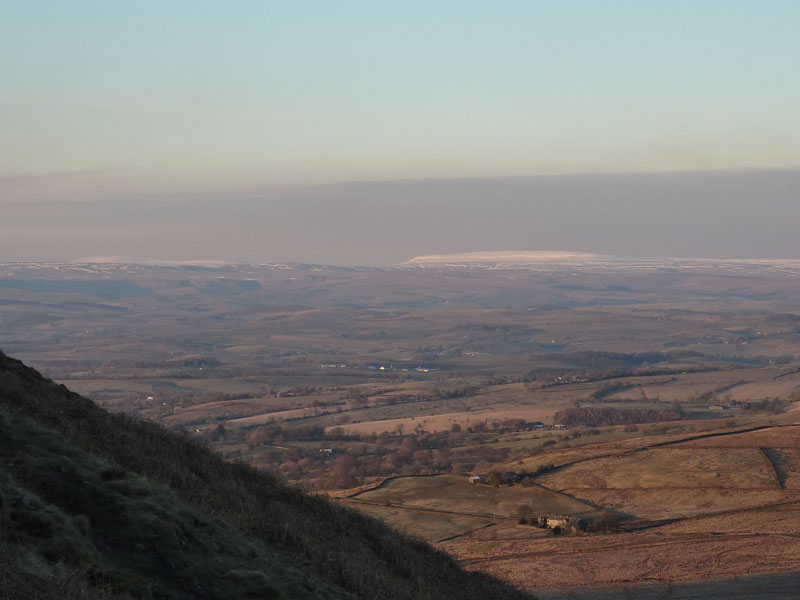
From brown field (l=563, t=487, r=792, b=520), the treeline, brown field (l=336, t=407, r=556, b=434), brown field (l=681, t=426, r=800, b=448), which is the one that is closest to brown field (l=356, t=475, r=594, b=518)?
brown field (l=563, t=487, r=792, b=520)

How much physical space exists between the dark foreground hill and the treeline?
74.8 m

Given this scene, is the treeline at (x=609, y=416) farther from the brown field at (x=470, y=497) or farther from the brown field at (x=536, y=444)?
the brown field at (x=470, y=497)

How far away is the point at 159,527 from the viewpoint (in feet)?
40.7

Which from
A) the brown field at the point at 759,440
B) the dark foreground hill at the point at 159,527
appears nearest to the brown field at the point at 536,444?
the brown field at the point at 759,440

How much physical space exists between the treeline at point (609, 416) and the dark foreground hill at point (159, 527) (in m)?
74.8

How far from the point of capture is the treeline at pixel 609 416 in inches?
3698

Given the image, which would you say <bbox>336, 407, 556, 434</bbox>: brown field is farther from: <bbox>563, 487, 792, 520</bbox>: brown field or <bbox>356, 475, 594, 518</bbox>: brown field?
<bbox>563, 487, 792, 520</bbox>: brown field

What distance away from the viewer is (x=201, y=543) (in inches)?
506

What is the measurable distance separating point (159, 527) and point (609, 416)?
89046 mm

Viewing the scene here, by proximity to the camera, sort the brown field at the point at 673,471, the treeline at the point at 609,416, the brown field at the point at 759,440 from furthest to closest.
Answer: the treeline at the point at 609,416 → the brown field at the point at 759,440 → the brown field at the point at 673,471

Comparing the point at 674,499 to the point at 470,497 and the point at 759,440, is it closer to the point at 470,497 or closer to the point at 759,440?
the point at 470,497

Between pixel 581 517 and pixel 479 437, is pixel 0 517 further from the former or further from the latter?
pixel 479 437

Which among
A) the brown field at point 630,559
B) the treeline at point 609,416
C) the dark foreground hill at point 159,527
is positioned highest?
the dark foreground hill at point 159,527

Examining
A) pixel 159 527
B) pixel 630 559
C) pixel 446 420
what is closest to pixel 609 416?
pixel 446 420
